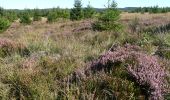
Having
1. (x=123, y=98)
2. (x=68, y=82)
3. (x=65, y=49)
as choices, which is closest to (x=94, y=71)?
(x=68, y=82)

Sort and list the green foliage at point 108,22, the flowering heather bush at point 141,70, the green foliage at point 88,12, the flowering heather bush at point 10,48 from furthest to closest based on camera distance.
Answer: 1. the green foliage at point 88,12
2. the green foliage at point 108,22
3. the flowering heather bush at point 10,48
4. the flowering heather bush at point 141,70

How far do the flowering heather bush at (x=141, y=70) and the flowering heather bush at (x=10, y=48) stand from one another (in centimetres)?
314

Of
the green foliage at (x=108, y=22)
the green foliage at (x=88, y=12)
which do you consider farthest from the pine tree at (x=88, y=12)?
the green foliage at (x=108, y=22)

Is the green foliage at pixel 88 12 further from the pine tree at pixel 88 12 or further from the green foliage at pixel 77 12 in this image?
the green foliage at pixel 77 12

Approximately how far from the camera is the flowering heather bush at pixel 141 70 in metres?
5.18

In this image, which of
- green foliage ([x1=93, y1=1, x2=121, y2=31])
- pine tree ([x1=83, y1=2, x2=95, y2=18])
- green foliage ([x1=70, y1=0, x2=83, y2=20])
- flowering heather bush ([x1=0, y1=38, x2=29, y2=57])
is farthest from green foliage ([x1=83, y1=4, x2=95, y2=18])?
flowering heather bush ([x1=0, y1=38, x2=29, y2=57])

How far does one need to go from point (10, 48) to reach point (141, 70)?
4.86 metres

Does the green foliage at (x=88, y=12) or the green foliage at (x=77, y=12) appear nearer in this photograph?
the green foliage at (x=77, y=12)

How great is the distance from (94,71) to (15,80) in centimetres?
127

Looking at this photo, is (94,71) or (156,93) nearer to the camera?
(156,93)

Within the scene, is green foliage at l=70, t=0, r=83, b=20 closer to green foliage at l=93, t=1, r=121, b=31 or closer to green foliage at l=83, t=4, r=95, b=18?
green foliage at l=83, t=4, r=95, b=18

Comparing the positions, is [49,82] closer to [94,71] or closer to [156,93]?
[94,71]

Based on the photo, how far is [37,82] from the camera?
19.3 ft

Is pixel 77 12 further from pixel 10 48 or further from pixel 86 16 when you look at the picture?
pixel 10 48
